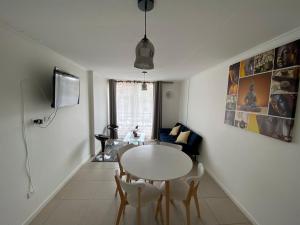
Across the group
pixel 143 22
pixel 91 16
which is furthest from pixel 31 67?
pixel 143 22

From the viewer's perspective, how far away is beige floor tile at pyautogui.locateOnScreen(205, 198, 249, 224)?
6.03 feet

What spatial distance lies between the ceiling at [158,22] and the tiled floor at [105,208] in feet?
7.44

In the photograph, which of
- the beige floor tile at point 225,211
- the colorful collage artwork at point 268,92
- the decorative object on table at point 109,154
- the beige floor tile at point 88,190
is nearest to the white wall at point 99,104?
the decorative object on table at point 109,154

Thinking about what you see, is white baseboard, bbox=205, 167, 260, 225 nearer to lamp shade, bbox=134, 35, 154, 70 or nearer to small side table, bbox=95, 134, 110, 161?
lamp shade, bbox=134, 35, 154, 70

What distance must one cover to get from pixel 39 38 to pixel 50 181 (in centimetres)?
203

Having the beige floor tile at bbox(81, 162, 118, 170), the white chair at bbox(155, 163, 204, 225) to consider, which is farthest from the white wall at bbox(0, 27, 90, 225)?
the white chair at bbox(155, 163, 204, 225)

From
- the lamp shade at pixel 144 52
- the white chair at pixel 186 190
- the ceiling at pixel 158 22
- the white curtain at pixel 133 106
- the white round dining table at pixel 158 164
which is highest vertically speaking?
the ceiling at pixel 158 22

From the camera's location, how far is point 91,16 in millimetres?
1225

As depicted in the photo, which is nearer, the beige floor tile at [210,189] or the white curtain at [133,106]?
the beige floor tile at [210,189]

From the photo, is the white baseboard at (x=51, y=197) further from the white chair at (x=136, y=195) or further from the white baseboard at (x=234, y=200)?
the white baseboard at (x=234, y=200)

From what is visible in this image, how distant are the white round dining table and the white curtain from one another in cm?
315

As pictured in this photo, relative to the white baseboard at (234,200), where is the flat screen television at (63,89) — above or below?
above

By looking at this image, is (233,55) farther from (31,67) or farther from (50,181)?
(50,181)

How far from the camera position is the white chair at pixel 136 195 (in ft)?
4.88
